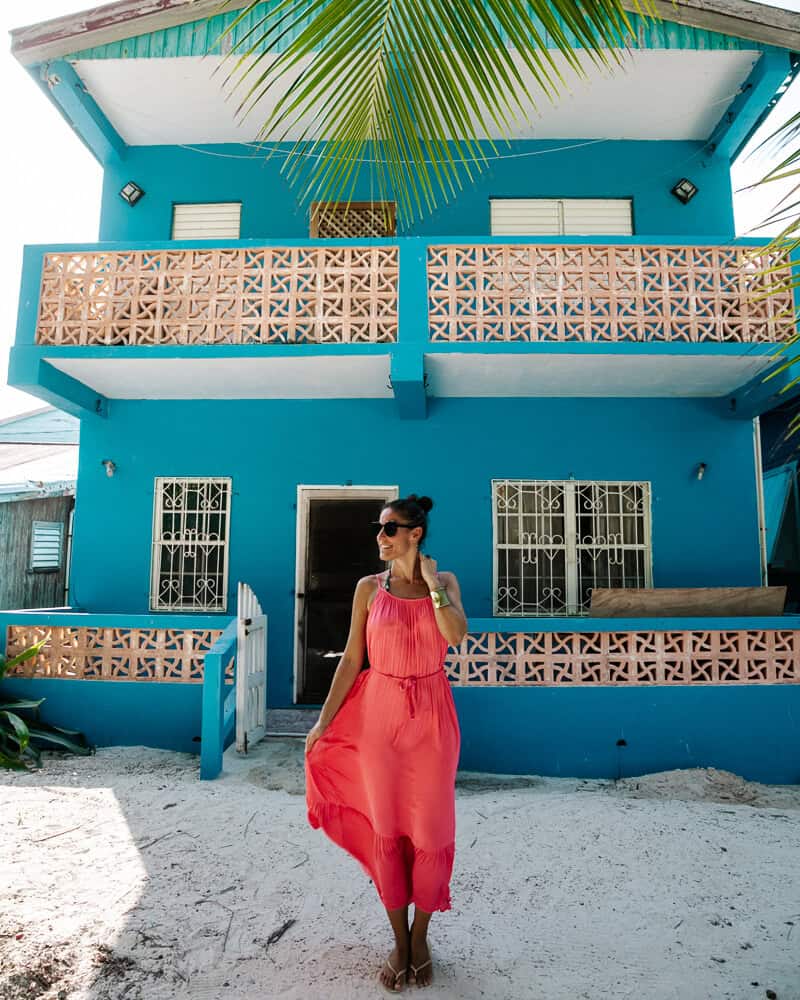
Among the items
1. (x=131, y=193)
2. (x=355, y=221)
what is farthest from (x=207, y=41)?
(x=355, y=221)

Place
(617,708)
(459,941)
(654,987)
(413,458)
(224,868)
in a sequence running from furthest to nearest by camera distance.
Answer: (413,458) → (617,708) → (224,868) → (459,941) → (654,987)

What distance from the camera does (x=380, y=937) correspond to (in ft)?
10.1

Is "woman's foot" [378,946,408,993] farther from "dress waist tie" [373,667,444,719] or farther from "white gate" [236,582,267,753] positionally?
"white gate" [236,582,267,753]

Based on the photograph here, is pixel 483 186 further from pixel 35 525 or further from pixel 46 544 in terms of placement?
pixel 46 544

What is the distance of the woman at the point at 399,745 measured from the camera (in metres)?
2.63

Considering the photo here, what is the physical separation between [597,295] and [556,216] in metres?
2.12

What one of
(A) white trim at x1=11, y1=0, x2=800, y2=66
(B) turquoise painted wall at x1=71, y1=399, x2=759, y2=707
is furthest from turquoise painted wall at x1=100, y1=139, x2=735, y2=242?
(B) turquoise painted wall at x1=71, y1=399, x2=759, y2=707

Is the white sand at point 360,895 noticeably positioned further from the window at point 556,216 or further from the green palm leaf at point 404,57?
the window at point 556,216

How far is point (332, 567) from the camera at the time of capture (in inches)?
299

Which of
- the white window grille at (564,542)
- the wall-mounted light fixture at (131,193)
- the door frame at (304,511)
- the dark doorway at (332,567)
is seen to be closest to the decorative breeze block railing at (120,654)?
the door frame at (304,511)

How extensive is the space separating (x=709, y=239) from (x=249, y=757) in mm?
6368

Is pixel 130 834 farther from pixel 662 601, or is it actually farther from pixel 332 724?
pixel 662 601

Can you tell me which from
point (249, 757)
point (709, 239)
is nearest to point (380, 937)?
point (249, 757)

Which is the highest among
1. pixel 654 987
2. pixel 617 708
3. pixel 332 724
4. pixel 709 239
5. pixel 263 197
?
pixel 263 197
